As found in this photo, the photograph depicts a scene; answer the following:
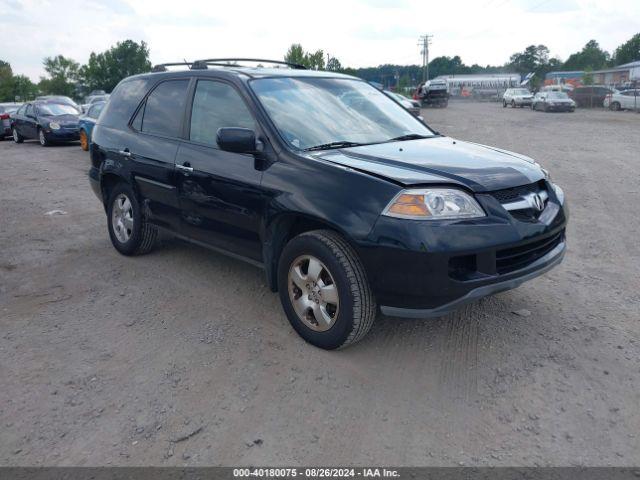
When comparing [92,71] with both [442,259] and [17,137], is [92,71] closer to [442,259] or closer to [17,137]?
[17,137]

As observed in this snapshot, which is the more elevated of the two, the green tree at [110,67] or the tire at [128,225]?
the green tree at [110,67]

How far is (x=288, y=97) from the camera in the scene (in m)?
4.28

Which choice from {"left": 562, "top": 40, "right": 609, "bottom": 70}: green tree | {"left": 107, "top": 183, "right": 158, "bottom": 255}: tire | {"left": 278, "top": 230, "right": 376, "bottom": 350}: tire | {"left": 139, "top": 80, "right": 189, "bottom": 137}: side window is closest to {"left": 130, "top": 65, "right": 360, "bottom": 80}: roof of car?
{"left": 139, "top": 80, "right": 189, "bottom": 137}: side window

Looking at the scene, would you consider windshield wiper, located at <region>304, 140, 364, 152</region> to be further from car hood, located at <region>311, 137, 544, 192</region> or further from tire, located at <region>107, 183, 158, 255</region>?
tire, located at <region>107, 183, 158, 255</region>

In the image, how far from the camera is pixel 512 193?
3.53 m

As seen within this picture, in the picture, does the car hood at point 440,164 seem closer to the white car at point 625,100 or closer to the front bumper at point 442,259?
the front bumper at point 442,259

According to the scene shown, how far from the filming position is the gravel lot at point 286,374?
9.11 ft

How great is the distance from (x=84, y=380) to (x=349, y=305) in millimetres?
1694

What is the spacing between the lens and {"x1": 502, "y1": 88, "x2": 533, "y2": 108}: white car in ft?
136

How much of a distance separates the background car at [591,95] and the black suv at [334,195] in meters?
38.9

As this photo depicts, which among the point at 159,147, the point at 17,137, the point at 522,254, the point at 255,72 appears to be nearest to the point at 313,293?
the point at 522,254

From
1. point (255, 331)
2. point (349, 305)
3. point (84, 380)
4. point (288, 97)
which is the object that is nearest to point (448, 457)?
point (349, 305)

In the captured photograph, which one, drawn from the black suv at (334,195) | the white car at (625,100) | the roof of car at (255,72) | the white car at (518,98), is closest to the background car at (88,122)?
the black suv at (334,195)

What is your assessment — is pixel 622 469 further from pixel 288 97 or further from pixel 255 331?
pixel 288 97
